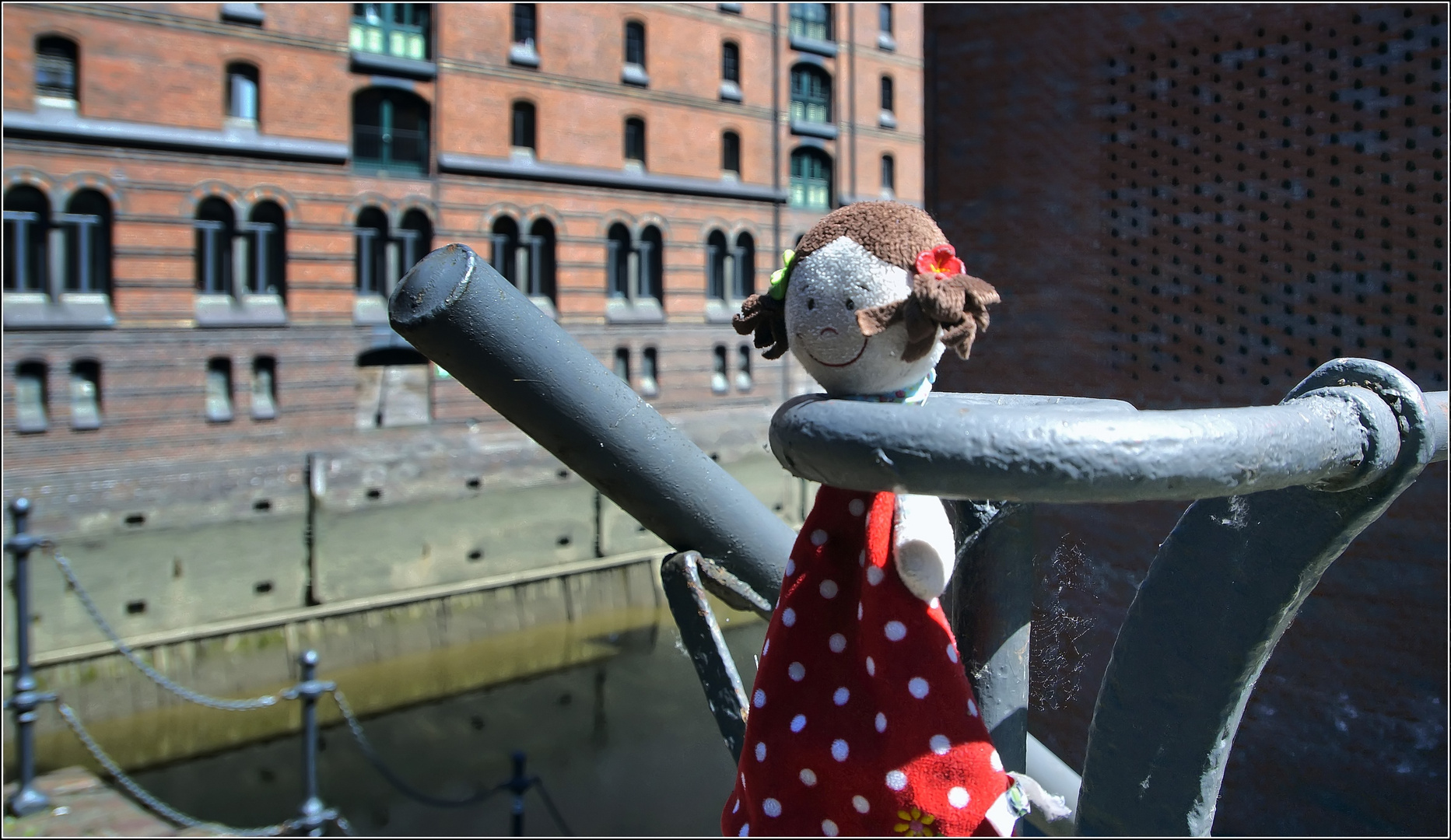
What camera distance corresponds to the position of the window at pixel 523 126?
18.4 metres

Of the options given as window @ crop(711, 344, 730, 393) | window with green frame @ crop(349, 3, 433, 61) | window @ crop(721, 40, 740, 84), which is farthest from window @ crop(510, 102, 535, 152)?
window @ crop(711, 344, 730, 393)

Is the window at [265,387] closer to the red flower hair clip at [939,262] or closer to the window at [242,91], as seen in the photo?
the window at [242,91]

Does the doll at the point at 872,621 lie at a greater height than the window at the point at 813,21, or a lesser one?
lesser

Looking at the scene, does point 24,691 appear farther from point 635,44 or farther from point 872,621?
point 635,44

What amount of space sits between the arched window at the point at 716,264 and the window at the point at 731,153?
1.36 m

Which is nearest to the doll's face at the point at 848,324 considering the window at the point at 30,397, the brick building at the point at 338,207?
the brick building at the point at 338,207

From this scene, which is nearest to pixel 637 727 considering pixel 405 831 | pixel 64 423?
pixel 405 831

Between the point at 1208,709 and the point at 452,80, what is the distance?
17935 millimetres

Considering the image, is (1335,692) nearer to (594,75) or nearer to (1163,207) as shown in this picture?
(1163,207)

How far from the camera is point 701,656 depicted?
1725 millimetres

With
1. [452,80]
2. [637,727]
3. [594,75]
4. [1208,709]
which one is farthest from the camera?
[594,75]

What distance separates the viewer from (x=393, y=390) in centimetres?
1697

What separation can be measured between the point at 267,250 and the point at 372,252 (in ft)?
5.50

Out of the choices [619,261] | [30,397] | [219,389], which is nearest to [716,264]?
[619,261]
